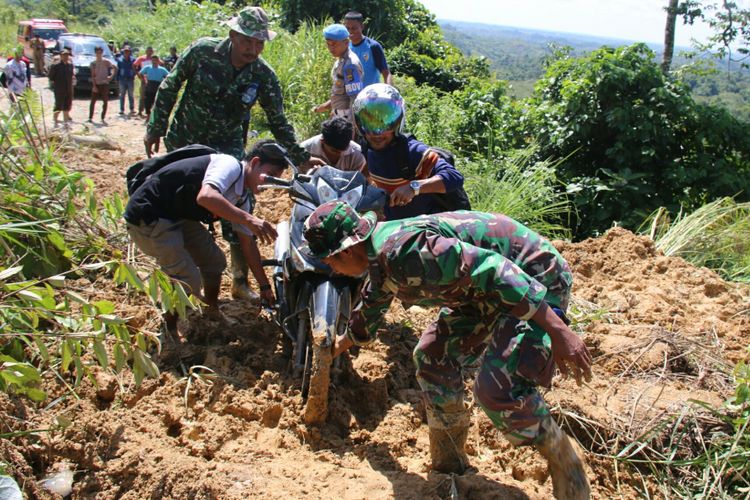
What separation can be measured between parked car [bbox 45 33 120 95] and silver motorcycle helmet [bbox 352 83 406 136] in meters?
14.1

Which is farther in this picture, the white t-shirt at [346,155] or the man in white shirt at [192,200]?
the white t-shirt at [346,155]

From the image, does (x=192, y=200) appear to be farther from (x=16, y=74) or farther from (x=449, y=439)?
(x=16, y=74)

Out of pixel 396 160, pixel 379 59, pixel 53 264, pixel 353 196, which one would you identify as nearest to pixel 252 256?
pixel 353 196

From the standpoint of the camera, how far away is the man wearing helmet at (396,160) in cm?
370

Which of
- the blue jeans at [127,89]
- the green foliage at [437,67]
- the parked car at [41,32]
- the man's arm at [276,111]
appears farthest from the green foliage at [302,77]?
the parked car at [41,32]

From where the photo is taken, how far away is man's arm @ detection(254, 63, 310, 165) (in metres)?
4.91

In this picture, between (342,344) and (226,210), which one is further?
(226,210)

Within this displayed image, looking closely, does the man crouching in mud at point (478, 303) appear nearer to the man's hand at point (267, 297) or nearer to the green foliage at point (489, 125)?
the man's hand at point (267, 297)

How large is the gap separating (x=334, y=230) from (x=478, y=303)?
0.73m

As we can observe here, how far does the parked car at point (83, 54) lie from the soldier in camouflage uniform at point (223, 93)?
41.0ft

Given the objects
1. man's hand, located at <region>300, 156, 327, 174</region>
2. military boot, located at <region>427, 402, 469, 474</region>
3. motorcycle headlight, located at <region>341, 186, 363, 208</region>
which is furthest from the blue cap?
military boot, located at <region>427, 402, 469, 474</region>

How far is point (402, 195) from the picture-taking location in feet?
12.3

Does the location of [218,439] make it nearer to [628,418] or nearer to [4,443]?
[4,443]

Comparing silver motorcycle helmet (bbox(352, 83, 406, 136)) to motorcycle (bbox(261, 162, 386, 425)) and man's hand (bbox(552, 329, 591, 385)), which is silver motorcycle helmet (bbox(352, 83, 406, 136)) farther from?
man's hand (bbox(552, 329, 591, 385))
